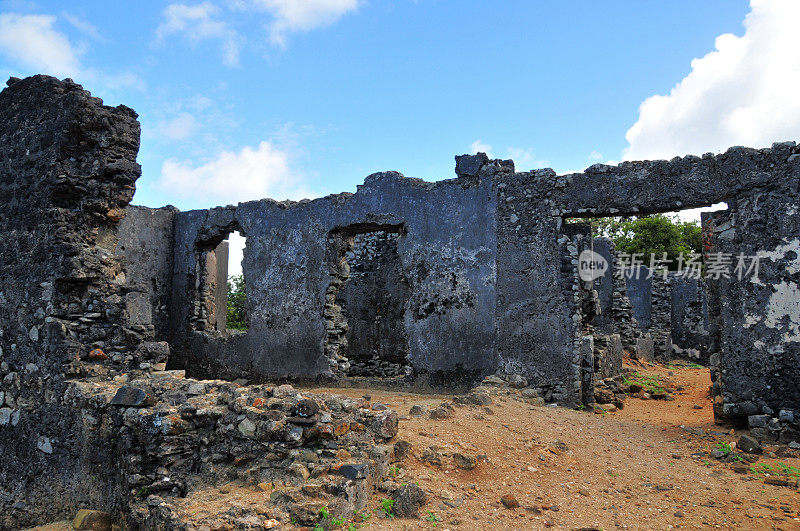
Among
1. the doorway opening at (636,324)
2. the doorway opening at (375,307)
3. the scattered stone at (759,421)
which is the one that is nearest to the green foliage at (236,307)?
the doorway opening at (375,307)

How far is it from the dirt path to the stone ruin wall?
0.65 metres

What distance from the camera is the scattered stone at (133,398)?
15.0 ft

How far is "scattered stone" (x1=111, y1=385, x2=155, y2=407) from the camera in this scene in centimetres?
458

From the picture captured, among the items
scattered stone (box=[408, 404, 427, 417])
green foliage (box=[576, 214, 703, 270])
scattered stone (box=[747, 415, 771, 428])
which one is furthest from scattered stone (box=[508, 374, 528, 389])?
green foliage (box=[576, 214, 703, 270])

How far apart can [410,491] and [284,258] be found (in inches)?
263

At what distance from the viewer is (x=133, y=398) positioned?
460 cm

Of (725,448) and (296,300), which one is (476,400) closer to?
(725,448)

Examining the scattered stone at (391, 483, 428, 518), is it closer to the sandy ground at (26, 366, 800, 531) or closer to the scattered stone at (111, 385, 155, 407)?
the sandy ground at (26, 366, 800, 531)

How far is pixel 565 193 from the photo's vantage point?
7.83 m

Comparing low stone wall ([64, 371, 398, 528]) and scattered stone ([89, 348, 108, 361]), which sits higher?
scattered stone ([89, 348, 108, 361])

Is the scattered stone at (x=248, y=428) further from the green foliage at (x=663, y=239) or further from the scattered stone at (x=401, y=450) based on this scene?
the green foliage at (x=663, y=239)

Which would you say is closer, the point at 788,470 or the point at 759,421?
the point at 788,470

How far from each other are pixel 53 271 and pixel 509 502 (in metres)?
4.76

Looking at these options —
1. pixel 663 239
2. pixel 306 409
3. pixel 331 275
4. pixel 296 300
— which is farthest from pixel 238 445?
pixel 663 239
